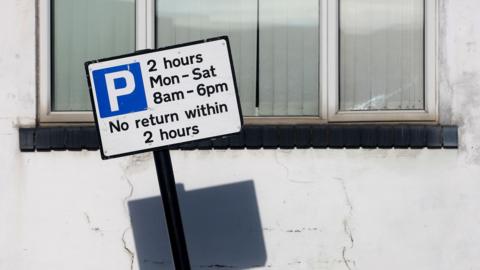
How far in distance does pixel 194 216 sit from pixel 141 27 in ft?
4.61

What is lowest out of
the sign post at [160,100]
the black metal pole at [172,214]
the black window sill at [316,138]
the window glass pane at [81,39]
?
the black metal pole at [172,214]

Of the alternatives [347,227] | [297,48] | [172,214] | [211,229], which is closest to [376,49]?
[297,48]

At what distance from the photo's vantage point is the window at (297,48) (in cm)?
618

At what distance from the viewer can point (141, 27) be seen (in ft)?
20.4

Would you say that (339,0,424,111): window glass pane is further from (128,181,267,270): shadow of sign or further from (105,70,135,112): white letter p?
(105,70,135,112): white letter p

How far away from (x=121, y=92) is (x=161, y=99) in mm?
223

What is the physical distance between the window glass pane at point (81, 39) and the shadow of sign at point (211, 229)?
37.1 inches

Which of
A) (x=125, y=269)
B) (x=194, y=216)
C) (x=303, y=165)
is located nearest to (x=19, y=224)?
(x=125, y=269)

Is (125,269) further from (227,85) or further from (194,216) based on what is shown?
(227,85)

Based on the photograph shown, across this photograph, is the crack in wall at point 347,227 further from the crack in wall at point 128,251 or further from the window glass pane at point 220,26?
the crack in wall at point 128,251

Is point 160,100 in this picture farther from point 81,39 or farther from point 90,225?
point 81,39

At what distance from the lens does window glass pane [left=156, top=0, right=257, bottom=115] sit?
20.5 ft

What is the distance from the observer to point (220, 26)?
6.25m

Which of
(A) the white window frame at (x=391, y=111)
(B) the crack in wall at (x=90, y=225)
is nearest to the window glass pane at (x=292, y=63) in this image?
(A) the white window frame at (x=391, y=111)
